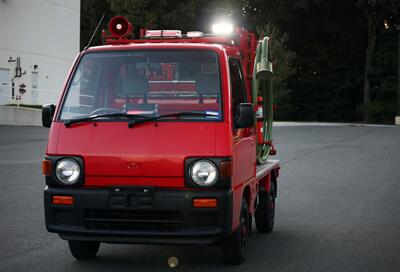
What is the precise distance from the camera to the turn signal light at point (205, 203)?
6.27m

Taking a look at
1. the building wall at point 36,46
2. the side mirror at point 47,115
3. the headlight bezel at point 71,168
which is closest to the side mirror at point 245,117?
the headlight bezel at point 71,168

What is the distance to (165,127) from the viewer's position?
6.51 meters

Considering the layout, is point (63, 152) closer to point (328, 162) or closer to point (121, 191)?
point (121, 191)

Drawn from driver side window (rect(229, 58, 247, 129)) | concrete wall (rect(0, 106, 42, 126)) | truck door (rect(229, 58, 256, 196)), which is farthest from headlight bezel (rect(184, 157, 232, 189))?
concrete wall (rect(0, 106, 42, 126))

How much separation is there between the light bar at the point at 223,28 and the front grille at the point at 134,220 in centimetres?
249

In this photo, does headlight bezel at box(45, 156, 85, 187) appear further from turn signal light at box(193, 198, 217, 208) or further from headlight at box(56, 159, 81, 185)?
turn signal light at box(193, 198, 217, 208)

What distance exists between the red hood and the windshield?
25 cm

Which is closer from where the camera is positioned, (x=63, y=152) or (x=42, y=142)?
(x=63, y=152)

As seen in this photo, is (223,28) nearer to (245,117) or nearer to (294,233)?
(245,117)

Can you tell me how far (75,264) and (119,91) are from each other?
1.60 m

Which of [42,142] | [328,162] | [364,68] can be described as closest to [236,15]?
[364,68]

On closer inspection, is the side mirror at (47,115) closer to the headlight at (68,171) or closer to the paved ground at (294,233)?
the headlight at (68,171)

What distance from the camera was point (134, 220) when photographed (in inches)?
251

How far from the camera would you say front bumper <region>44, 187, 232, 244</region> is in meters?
6.29
